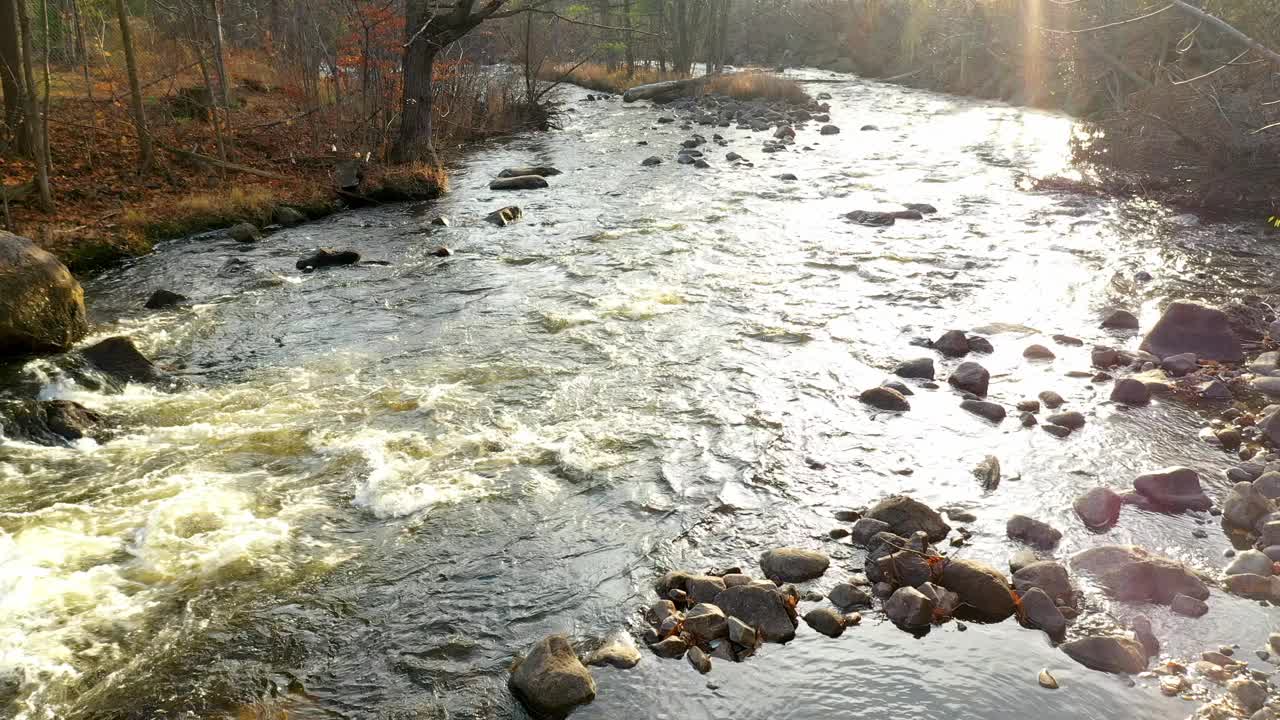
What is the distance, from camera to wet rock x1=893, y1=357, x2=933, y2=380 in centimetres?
728

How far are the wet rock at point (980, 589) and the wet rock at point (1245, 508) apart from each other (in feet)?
5.07

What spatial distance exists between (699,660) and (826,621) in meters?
0.67

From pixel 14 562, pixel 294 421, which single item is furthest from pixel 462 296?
pixel 14 562

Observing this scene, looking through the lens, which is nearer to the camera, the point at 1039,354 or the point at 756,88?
the point at 1039,354

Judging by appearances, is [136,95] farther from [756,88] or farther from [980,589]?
[756,88]

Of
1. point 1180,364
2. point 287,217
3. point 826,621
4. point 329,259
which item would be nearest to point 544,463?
point 826,621

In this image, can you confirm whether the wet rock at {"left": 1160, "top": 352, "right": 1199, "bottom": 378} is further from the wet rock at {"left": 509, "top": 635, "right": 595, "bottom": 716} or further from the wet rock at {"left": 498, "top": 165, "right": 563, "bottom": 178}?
the wet rock at {"left": 498, "top": 165, "right": 563, "bottom": 178}

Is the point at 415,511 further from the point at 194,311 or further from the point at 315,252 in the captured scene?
the point at 315,252

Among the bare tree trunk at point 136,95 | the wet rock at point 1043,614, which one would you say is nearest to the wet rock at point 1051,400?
the wet rock at point 1043,614

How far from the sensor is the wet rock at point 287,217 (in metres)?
13.0

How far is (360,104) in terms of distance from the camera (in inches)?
714

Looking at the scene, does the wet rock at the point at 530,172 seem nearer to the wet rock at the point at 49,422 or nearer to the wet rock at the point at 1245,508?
the wet rock at the point at 49,422

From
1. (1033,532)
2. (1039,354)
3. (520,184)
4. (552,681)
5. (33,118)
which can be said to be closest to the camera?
(552,681)

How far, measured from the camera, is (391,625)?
4.33 meters
